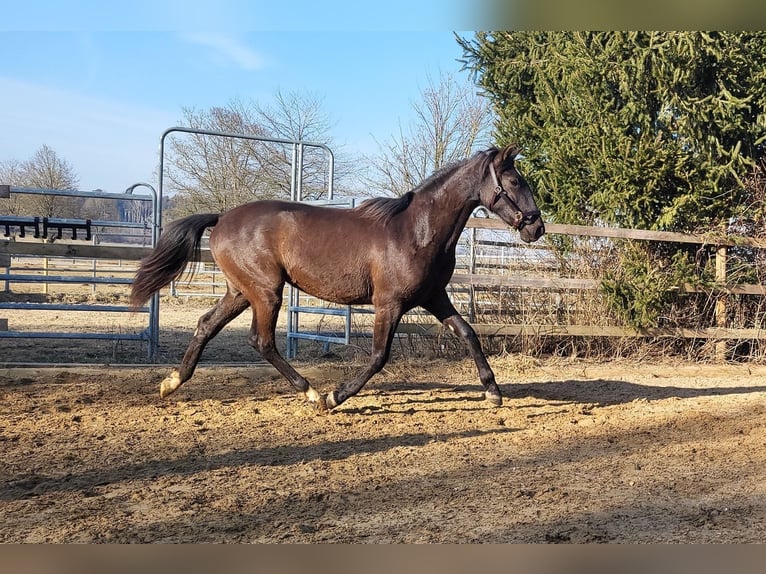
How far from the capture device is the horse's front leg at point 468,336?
17.6 ft

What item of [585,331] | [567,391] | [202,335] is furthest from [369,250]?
[585,331]

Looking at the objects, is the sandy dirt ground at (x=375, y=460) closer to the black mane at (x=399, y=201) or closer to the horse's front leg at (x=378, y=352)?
the horse's front leg at (x=378, y=352)

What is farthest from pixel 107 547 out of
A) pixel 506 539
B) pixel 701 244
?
pixel 701 244

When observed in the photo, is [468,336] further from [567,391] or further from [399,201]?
[567,391]

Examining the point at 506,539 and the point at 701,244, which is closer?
the point at 506,539

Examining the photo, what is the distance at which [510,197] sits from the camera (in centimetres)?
512

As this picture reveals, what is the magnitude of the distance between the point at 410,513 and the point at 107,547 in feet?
5.92

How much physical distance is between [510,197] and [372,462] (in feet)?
7.95

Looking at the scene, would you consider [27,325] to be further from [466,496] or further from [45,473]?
[466,496]

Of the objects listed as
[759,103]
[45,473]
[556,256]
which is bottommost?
[45,473]

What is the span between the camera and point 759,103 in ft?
27.1

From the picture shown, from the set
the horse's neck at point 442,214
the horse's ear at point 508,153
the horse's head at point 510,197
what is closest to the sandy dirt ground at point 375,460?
the horse's neck at point 442,214

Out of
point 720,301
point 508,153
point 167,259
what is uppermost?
point 508,153

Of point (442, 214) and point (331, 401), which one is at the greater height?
point (442, 214)
